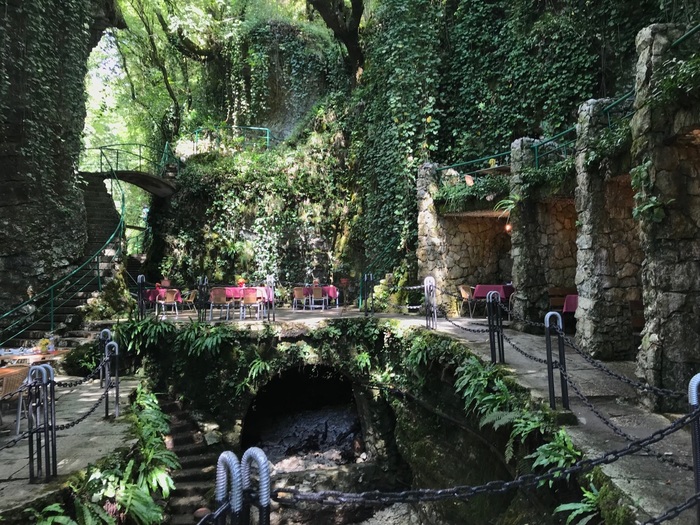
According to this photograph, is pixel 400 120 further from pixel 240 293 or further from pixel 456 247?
pixel 240 293

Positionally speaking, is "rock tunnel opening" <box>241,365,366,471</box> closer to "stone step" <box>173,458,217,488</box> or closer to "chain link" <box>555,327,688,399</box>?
"stone step" <box>173,458,217,488</box>

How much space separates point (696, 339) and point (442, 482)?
16.2ft

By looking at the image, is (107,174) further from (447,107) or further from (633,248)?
(633,248)

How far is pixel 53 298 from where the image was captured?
36.1ft

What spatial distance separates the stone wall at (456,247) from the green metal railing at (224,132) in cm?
971

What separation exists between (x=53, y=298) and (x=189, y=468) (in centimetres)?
529

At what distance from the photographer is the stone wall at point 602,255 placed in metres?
7.37

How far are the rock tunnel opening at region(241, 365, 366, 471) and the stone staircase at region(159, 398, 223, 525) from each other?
176cm

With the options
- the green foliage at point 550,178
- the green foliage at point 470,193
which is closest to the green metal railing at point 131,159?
the green foliage at point 470,193

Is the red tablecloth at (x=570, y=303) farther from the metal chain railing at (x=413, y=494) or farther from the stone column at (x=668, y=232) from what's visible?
the metal chain railing at (x=413, y=494)

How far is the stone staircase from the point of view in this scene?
28.0 ft

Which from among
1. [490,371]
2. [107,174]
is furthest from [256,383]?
[107,174]

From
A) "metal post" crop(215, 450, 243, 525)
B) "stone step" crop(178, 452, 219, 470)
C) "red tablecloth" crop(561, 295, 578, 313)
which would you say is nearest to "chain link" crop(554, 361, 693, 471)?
"metal post" crop(215, 450, 243, 525)

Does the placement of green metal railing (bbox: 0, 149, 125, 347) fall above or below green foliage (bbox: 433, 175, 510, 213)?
below
